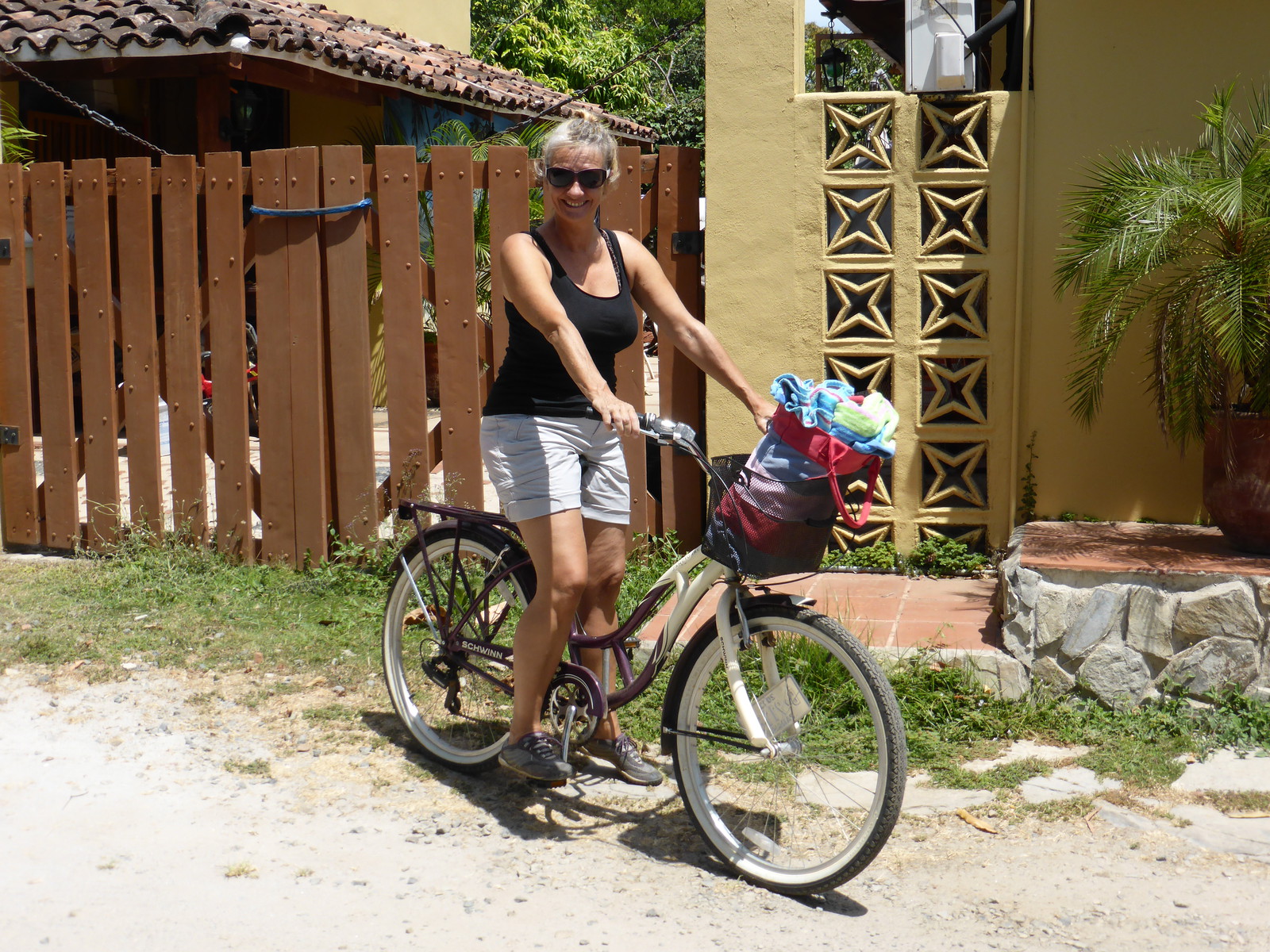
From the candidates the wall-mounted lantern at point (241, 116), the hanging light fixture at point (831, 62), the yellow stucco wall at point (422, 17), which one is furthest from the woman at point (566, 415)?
the yellow stucco wall at point (422, 17)

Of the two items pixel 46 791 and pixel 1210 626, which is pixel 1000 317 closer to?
pixel 1210 626

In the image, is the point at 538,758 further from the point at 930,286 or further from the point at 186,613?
the point at 930,286

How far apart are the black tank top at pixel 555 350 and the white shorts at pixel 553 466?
0.04 metres

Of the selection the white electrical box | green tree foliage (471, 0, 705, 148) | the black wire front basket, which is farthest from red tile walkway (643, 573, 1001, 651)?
green tree foliage (471, 0, 705, 148)

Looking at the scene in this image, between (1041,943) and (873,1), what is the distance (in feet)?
27.0

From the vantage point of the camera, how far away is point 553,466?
3.58m

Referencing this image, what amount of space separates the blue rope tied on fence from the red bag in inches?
135

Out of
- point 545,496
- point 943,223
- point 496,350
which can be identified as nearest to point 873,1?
point 943,223

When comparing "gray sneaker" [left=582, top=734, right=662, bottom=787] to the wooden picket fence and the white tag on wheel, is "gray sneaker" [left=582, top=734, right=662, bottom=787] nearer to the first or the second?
the white tag on wheel

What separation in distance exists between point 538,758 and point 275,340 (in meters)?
3.22

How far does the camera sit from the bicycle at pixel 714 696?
3.21 m

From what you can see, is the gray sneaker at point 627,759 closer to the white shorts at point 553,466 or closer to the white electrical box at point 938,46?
the white shorts at point 553,466

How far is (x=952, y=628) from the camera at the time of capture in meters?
4.76

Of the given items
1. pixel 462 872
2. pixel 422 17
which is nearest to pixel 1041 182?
pixel 462 872
